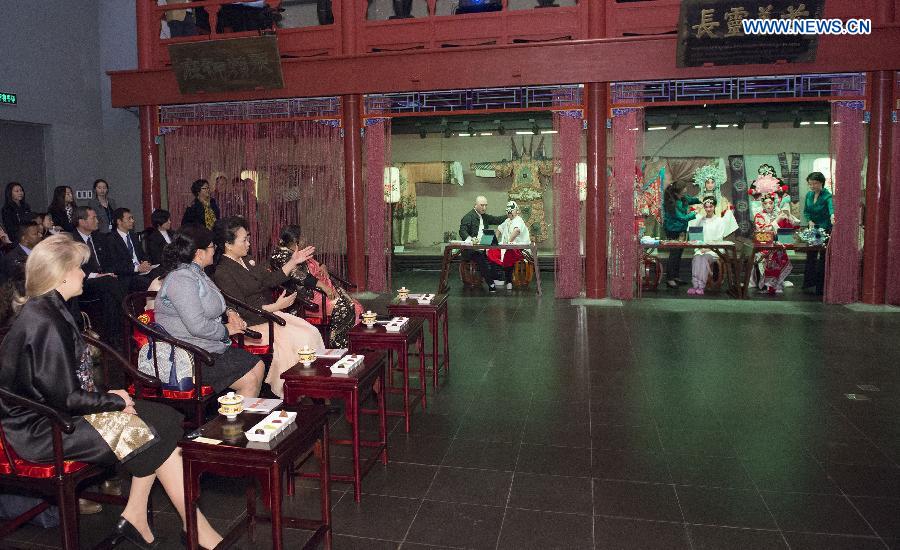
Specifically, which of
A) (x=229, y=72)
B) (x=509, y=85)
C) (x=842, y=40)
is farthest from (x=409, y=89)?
(x=842, y=40)

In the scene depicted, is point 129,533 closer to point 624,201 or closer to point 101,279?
point 101,279

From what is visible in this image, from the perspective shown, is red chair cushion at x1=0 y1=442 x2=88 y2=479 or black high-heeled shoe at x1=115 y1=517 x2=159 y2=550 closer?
red chair cushion at x1=0 y1=442 x2=88 y2=479

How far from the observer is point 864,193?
7.83m

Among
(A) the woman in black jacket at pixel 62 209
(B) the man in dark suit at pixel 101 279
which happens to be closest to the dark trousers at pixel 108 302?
(B) the man in dark suit at pixel 101 279

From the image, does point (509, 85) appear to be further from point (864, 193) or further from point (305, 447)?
point (305, 447)

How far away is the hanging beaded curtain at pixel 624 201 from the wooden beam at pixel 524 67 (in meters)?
0.53

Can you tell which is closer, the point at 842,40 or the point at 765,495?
the point at 765,495

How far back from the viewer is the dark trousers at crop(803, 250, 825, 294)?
8727 millimetres

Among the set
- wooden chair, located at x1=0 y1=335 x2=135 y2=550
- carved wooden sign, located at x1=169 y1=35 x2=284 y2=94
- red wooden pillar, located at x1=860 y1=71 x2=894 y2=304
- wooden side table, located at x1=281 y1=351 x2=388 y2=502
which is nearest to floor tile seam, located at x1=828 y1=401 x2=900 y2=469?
wooden side table, located at x1=281 y1=351 x2=388 y2=502

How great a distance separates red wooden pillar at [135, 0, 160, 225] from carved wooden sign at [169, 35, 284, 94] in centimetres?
73

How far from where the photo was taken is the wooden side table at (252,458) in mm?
2252

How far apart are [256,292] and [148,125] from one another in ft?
20.0

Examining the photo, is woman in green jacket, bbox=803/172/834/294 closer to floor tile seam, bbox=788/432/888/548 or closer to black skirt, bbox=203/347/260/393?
floor tile seam, bbox=788/432/888/548

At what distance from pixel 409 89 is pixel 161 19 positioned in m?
3.55
